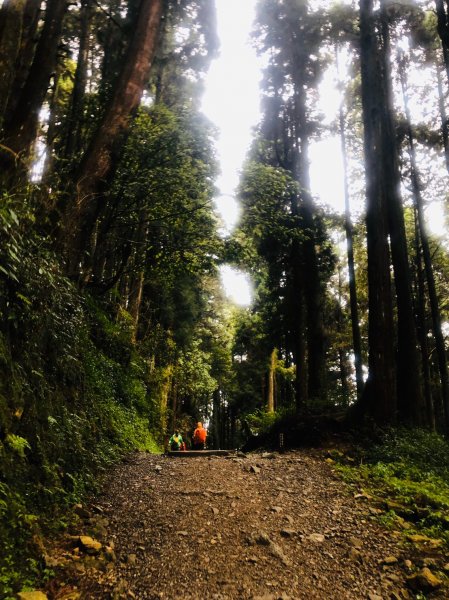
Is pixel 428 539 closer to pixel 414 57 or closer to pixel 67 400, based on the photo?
pixel 67 400

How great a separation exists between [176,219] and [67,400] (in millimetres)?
6500

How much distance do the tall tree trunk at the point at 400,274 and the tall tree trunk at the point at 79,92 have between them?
7538 mm

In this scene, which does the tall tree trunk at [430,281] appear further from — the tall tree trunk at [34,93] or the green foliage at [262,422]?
the tall tree trunk at [34,93]

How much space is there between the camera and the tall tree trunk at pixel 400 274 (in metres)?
9.48

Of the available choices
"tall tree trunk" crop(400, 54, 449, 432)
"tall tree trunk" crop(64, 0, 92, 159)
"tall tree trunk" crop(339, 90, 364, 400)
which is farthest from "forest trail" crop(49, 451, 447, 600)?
"tall tree trunk" crop(400, 54, 449, 432)

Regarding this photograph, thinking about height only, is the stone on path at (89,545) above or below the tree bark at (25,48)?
below

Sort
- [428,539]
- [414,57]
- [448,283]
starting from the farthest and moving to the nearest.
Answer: [448,283] → [414,57] → [428,539]

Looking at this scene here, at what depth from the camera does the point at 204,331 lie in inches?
1112

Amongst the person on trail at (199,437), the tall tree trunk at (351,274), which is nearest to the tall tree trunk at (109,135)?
the person on trail at (199,437)

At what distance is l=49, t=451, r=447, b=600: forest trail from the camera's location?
3215 mm

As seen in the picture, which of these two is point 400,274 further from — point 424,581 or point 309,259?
point 424,581

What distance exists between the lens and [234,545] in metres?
3.93

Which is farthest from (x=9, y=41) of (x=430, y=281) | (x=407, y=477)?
(x=430, y=281)

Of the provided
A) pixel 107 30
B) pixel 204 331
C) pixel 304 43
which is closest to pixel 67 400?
pixel 107 30
